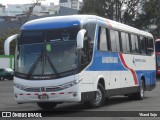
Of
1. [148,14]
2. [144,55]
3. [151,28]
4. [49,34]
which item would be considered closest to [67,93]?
[49,34]

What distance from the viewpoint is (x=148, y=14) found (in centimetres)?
7381

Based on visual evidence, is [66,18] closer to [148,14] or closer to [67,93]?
[67,93]

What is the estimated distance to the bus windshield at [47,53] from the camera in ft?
50.3

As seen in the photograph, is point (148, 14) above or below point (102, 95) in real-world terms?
above

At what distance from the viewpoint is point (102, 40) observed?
57.4ft

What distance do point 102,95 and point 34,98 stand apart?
10.0ft

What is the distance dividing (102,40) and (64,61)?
8.68ft

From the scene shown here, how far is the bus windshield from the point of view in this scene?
15320mm

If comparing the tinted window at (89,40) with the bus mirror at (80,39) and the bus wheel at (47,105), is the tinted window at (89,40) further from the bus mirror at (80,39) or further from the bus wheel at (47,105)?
the bus wheel at (47,105)

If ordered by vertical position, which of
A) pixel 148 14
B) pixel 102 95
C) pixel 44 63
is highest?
pixel 148 14

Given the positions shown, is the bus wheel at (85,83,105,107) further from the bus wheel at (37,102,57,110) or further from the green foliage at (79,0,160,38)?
the green foliage at (79,0,160,38)

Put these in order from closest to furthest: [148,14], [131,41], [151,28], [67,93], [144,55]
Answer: [67,93] → [131,41] → [144,55] → [148,14] → [151,28]

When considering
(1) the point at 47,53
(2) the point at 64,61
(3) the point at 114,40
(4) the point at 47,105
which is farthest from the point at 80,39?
(3) the point at 114,40

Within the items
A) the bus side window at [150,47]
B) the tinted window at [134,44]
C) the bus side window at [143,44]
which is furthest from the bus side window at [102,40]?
the bus side window at [150,47]
